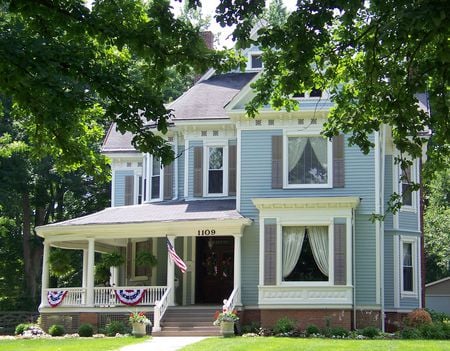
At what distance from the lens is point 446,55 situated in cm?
1090

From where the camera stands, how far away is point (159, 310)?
24.2 meters

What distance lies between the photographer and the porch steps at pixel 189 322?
76.7ft

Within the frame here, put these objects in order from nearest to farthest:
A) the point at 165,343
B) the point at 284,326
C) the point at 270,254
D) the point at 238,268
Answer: the point at 165,343, the point at 284,326, the point at 270,254, the point at 238,268

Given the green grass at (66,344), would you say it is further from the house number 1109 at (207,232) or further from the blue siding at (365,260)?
the blue siding at (365,260)

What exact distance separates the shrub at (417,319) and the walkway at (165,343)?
21.5ft

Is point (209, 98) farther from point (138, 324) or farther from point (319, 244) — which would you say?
point (138, 324)

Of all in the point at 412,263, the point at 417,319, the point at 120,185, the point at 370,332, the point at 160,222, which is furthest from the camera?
the point at 120,185

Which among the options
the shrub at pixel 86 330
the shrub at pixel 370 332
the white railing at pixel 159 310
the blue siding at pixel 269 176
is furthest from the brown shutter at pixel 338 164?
the shrub at pixel 86 330

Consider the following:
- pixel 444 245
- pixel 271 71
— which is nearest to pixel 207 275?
pixel 271 71

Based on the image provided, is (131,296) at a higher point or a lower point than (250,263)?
lower

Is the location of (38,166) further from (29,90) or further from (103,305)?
(29,90)

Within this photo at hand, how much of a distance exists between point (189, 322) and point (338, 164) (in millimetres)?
7041

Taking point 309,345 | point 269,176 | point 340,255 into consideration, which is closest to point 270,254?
point 340,255

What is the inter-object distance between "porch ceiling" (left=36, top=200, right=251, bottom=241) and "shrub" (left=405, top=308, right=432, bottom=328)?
19.2 ft
